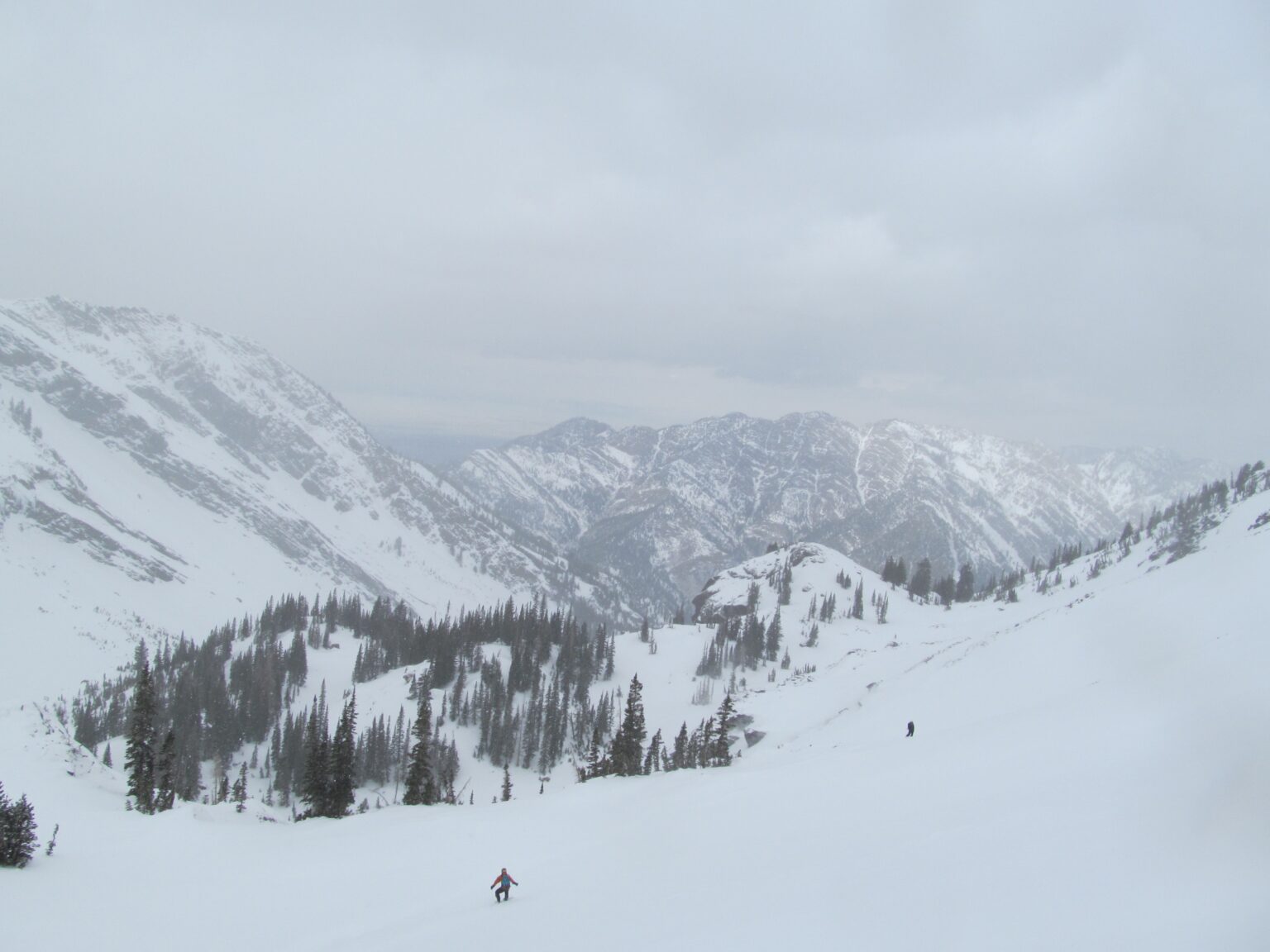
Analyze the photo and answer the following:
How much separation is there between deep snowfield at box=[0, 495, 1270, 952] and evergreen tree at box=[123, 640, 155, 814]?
1.80 metres

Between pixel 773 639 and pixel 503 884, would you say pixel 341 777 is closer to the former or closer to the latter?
pixel 503 884

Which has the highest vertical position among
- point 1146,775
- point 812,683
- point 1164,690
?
point 812,683

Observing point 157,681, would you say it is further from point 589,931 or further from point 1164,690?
point 1164,690

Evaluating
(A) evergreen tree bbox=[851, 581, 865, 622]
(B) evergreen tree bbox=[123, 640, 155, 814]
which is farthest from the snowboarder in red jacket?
(A) evergreen tree bbox=[851, 581, 865, 622]

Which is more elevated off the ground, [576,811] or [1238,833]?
[1238,833]

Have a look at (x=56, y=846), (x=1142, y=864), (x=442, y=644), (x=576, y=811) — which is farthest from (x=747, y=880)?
(x=442, y=644)

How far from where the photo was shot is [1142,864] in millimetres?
15414

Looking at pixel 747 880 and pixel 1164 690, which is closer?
pixel 747 880

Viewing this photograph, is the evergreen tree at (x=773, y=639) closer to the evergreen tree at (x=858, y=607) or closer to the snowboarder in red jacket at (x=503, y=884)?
the evergreen tree at (x=858, y=607)

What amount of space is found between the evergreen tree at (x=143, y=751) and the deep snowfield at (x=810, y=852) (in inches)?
70.7

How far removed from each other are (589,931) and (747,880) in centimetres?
523

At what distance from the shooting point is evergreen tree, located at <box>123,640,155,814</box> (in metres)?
48.8

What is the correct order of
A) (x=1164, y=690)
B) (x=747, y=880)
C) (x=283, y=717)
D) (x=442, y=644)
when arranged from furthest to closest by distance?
(x=442, y=644)
(x=283, y=717)
(x=1164, y=690)
(x=747, y=880)

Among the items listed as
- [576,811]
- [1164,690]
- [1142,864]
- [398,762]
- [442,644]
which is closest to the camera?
[1142,864]
